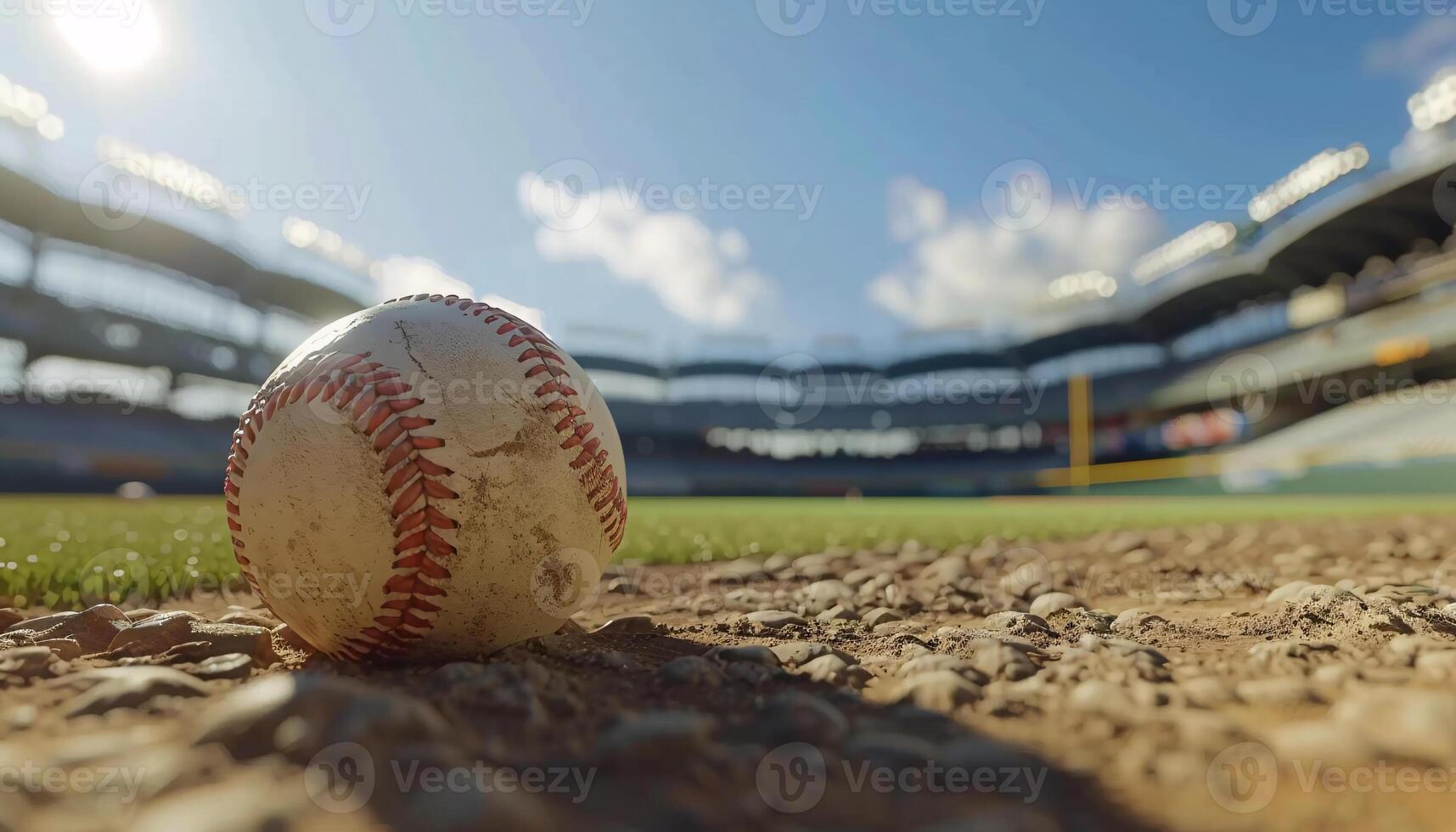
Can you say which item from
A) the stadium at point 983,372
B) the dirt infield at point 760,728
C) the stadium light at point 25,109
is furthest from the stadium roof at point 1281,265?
the stadium light at point 25,109

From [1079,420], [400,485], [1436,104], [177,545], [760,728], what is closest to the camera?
[760,728]

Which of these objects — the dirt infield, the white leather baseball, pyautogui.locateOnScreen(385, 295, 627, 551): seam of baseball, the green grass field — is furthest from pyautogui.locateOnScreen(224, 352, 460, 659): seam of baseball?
the green grass field

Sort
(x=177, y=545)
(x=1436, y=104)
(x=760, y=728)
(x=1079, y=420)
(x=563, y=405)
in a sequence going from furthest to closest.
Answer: (x=1079, y=420), (x=1436, y=104), (x=177, y=545), (x=563, y=405), (x=760, y=728)

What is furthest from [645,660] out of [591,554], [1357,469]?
[1357,469]

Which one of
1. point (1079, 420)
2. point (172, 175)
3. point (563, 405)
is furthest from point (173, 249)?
point (1079, 420)

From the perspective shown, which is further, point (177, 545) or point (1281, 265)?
point (1281, 265)

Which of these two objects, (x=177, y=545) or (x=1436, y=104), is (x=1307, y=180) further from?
(x=177, y=545)

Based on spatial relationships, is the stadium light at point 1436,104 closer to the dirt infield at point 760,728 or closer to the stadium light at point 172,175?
the dirt infield at point 760,728

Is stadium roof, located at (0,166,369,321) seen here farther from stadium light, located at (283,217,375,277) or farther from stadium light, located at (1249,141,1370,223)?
stadium light, located at (1249,141,1370,223)
